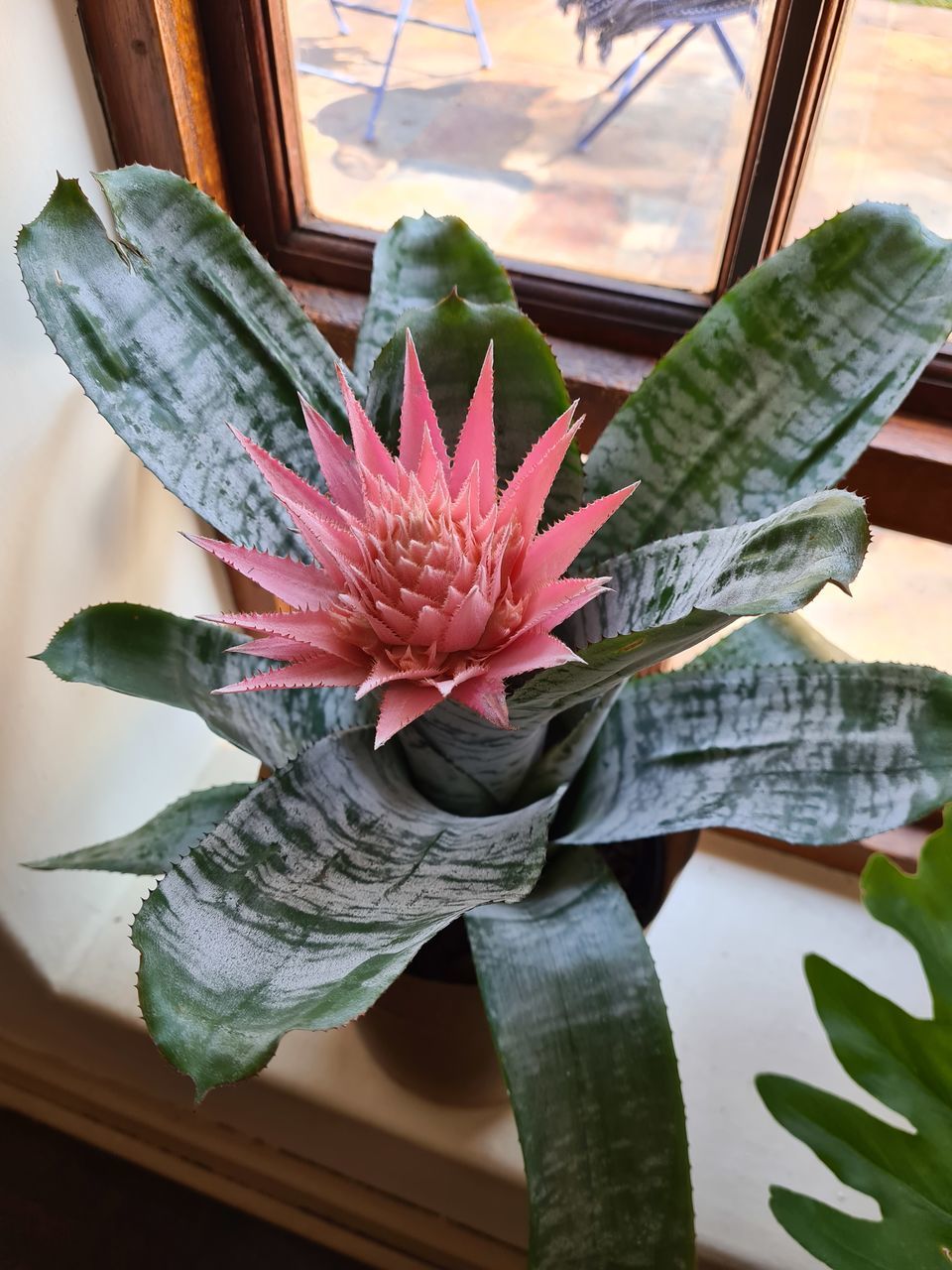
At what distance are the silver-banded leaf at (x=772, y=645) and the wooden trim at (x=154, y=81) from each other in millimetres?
440

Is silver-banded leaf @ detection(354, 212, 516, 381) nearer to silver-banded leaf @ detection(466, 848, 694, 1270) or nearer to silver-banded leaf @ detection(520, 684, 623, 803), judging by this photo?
silver-banded leaf @ detection(520, 684, 623, 803)

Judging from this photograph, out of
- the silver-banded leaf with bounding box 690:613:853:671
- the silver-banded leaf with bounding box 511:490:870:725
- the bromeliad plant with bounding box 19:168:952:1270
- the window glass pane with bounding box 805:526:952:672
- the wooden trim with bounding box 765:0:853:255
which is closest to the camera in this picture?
the silver-banded leaf with bounding box 511:490:870:725

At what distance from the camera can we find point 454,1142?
2.42 feet

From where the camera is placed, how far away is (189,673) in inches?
Result: 21.2

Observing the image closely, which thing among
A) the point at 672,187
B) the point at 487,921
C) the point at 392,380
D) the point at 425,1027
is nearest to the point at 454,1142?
the point at 425,1027

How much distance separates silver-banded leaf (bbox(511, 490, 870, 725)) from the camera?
0.29 meters

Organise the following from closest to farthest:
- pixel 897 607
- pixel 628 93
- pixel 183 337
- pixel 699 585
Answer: pixel 699 585 → pixel 183 337 → pixel 628 93 → pixel 897 607

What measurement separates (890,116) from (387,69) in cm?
30

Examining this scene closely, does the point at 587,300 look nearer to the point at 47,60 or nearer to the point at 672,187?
the point at 672,187

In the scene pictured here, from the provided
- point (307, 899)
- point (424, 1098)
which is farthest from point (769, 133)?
point (424, 1098)

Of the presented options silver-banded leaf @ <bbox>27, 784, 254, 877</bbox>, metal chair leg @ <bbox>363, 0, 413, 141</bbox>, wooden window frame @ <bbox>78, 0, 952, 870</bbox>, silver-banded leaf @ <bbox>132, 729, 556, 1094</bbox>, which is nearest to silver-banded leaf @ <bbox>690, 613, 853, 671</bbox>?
wooden window frame @ <bbox>78, 0, 952, 870</bbox>

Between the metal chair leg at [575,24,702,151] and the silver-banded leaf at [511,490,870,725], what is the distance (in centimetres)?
31

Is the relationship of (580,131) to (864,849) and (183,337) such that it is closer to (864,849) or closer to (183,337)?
(183,337)

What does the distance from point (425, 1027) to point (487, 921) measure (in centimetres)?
15
